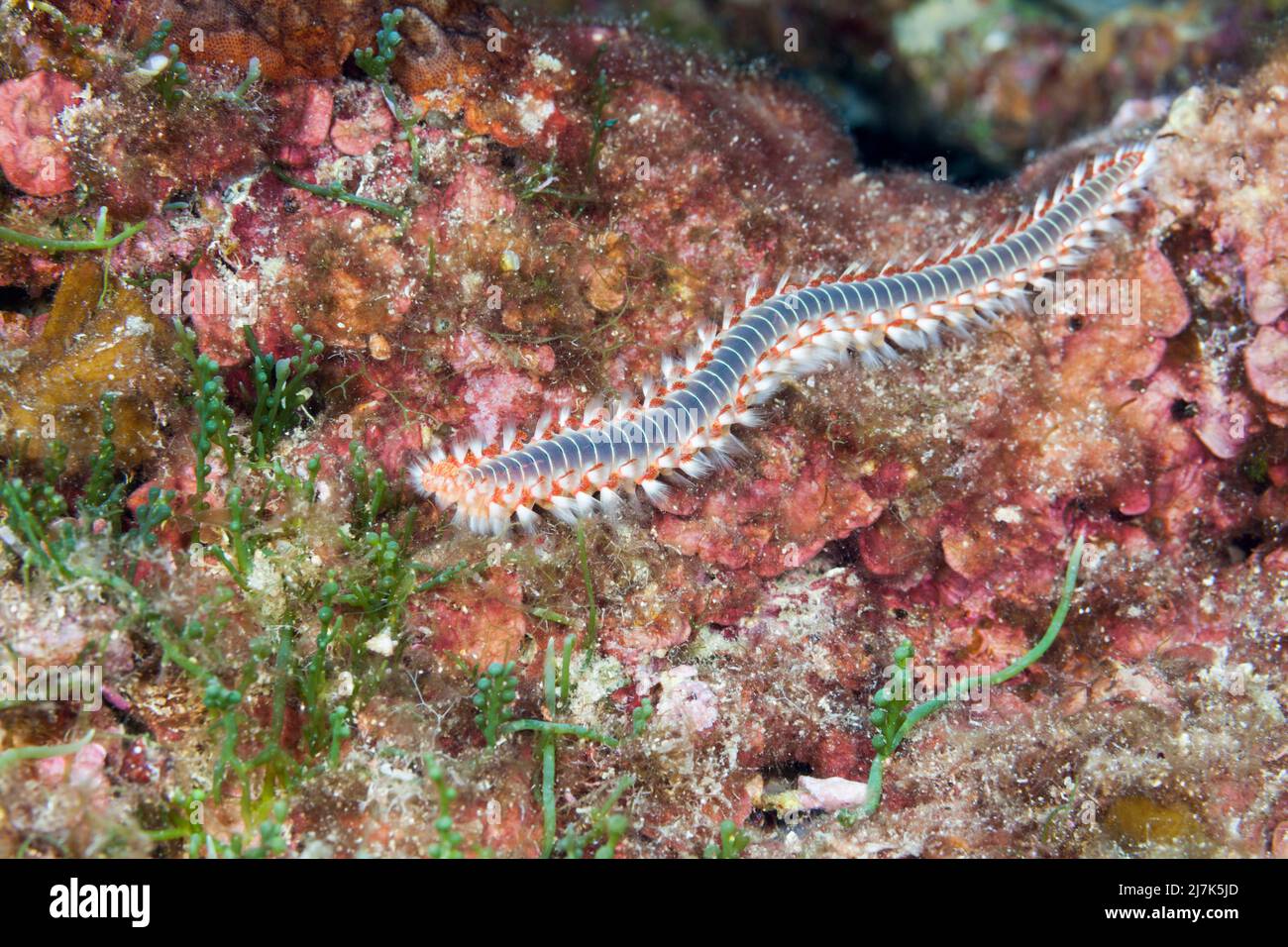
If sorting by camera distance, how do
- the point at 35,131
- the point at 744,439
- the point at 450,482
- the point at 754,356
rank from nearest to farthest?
the point at 35,131, the point at 450,482, the point at 754,356, the point at 744,439

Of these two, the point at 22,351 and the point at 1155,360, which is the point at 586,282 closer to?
the point at 22,351

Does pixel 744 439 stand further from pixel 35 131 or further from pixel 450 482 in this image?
pixel 35 131

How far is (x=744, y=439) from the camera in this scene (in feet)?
19.7

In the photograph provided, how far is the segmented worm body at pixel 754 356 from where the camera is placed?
521cm

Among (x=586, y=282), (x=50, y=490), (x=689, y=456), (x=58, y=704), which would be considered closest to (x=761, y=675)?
(x=689, y=456)

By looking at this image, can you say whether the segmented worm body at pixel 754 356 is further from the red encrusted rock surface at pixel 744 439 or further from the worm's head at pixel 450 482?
the red encrusted rock surface at pixel 744 439

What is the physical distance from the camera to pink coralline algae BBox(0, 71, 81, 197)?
491cm

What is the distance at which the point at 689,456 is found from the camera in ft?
18.4

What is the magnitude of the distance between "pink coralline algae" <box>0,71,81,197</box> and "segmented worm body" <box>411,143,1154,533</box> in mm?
3240

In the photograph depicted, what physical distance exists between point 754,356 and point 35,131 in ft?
17.5

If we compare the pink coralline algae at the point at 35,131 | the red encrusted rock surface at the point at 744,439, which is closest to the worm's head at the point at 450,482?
the red encrusted rock surface at the point at 744,439

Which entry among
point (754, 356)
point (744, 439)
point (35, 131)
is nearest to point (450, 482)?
point (744, 439)

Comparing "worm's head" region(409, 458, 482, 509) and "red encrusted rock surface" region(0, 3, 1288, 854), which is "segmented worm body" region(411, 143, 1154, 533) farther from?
"red encrusted rock surface" region(0, 3, 1288, 854)

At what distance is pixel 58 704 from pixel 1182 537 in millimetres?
8481
